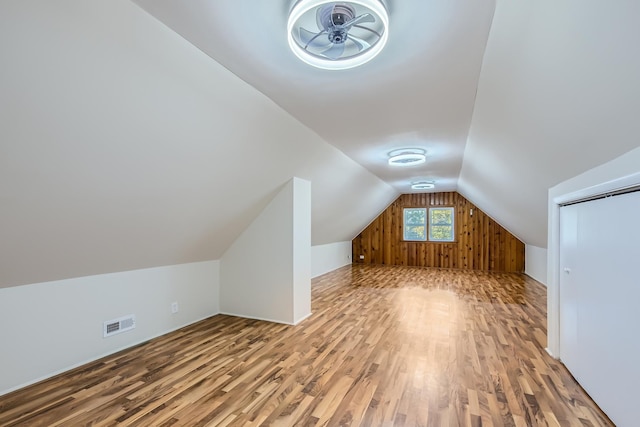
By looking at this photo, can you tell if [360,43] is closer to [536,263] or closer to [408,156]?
[408,156]

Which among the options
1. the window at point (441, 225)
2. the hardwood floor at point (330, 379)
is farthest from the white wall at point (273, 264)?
the window at point (441, 225)

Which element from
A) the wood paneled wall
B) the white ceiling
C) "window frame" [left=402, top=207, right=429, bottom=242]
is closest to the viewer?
the white ceiling

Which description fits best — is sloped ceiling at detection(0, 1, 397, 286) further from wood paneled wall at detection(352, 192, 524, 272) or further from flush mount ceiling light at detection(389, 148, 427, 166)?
wood paneled wall at detection(352, 192, 524, 272)

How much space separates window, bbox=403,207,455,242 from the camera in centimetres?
837

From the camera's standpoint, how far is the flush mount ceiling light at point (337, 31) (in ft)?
4.33

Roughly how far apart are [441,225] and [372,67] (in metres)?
7.34

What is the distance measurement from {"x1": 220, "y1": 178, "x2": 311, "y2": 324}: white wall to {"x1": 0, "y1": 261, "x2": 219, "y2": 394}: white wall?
2.04 ft

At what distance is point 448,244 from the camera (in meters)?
8.29

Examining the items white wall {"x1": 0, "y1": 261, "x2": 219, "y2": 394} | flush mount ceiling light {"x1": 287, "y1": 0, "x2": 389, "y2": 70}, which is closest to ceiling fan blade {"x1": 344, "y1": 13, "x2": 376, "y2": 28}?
flush mount ceiling light {"x1": 287, "y1": 0, "x2": 389, "y2": 70}

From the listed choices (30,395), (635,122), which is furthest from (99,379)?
(635,122)

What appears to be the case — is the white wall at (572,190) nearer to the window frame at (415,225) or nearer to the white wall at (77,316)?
the white wall at (77,316)

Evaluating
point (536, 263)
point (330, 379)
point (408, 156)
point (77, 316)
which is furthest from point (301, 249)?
point (536, 263)

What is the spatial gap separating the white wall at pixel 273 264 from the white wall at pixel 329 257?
283cm

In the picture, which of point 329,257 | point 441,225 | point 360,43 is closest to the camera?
point 360,43
